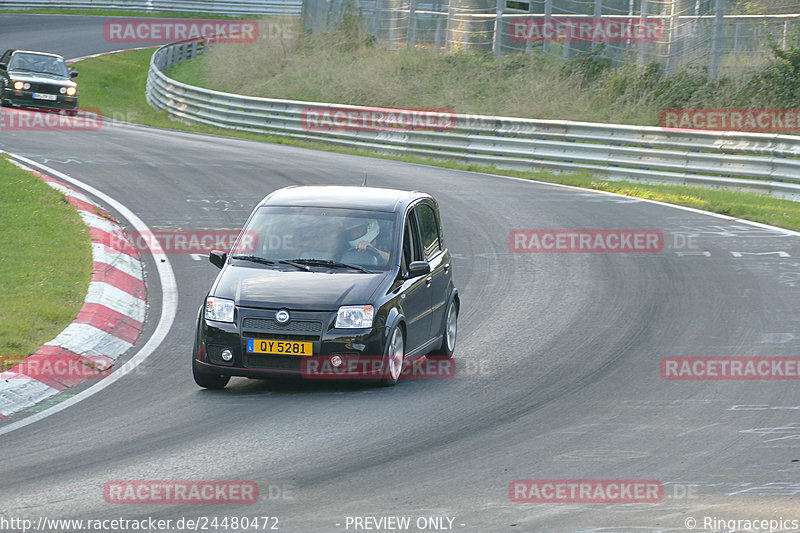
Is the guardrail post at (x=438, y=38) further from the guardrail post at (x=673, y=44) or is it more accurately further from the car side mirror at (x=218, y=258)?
the car side mirror at (x=218, y=258)

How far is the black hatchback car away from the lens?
9562mm

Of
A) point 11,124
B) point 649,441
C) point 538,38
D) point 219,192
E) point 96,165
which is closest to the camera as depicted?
point 649,441

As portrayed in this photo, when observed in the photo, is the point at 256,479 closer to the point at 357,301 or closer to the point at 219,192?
the point at 357,301

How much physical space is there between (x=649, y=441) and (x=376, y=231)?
138 inches

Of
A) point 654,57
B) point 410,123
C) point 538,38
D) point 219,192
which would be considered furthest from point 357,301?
point 538,38

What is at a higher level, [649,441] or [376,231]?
[376,231]

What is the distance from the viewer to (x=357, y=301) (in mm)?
9719

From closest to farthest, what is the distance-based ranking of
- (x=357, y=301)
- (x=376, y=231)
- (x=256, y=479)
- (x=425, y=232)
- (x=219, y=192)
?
(x=256, y=479)
(x=357, y=301)
(x=376, y=231)
(x=425, y=232)
(x=219, y=192)

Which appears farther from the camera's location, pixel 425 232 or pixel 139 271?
pixel 139 271

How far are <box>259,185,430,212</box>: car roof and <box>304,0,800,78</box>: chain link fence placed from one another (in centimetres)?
1891

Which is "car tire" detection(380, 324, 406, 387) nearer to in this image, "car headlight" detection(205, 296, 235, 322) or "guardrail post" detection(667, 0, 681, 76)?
"car headlight" detection(205, 296, 235, 322)

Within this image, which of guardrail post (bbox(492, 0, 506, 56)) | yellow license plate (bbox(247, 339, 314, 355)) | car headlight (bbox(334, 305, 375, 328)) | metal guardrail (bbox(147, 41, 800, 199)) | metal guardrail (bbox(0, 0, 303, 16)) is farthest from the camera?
metal guardrail (bbox(0, 0, 303, 16))

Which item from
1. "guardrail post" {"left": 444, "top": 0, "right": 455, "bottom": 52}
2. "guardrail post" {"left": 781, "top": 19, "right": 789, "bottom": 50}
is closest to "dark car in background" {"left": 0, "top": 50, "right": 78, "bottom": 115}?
"guardrail post" {"left": 444, "top": 0, "right": 455, "bottom": 52}

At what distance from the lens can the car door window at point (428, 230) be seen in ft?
37.1
